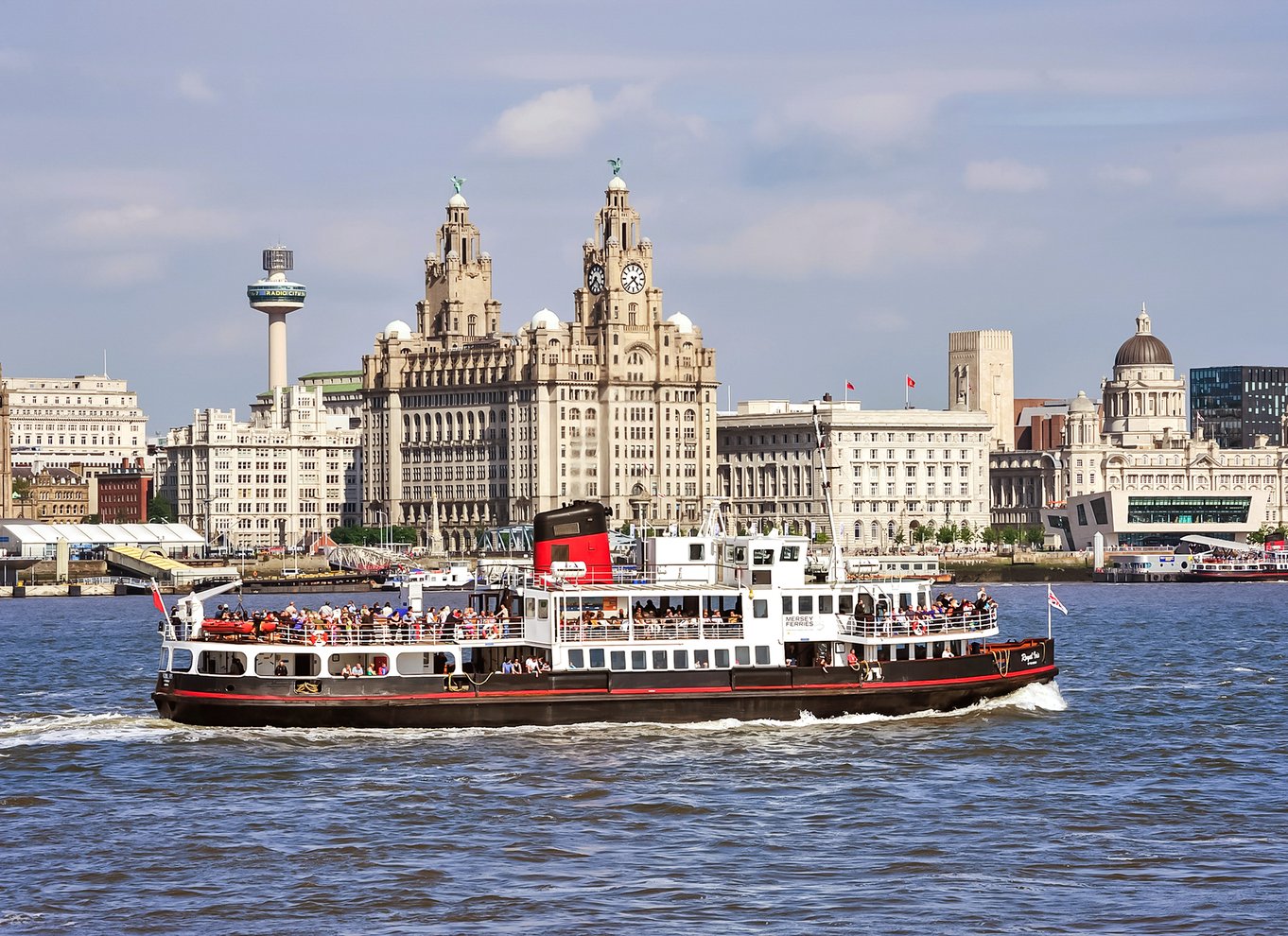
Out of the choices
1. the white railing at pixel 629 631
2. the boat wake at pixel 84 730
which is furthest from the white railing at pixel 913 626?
the boat wake at pixel 84 730

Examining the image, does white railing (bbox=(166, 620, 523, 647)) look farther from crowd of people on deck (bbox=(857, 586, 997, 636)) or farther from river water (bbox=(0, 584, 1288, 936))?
crowd of people on deck (bbox=(857, 586, 997, 636))

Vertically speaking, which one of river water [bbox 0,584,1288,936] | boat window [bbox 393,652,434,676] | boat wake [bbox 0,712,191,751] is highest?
boat window [bbox 393,652,434,676]

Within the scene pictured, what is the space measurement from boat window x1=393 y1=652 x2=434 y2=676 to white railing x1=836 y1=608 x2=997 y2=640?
1172 cm

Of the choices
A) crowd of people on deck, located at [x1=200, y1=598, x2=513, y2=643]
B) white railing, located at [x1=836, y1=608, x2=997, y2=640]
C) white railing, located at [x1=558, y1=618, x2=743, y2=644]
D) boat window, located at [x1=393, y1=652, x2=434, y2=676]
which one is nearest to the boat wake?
crowd of people on deck, located at [x1=200, y1=598, x2=513, y2=643]

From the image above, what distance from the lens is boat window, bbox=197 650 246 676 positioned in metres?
63.9

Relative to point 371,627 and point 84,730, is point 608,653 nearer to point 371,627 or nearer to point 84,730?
point 371,627

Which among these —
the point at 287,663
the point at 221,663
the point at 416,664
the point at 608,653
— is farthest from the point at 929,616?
the point at 221,663

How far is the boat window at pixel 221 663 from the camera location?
→ 63875 mm

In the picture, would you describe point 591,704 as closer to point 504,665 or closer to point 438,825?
point 504,665

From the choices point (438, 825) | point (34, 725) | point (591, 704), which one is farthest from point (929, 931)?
point (34, 725)

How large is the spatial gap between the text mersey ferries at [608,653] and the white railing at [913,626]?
0.22 feet

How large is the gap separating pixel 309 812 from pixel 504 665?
44.2 ft

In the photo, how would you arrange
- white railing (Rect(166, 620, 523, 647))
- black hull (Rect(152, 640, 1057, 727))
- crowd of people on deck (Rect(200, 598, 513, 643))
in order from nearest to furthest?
1. black hull (Rect(152, 640, 1057, 727))
2. white railing (Rect(166, 620, 523, 647))
3. crowd of people on deck (Rect(200, 598, 513, 643))

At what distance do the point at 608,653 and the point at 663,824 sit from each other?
1488 centimetres
